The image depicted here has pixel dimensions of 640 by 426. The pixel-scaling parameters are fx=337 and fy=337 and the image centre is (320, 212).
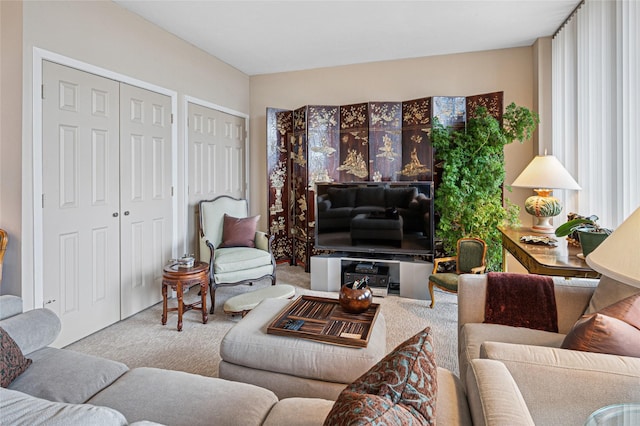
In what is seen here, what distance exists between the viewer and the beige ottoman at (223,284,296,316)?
296cm

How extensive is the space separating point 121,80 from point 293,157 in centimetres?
227

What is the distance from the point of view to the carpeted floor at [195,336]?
7.98 feet

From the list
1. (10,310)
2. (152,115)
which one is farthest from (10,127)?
(10,310)

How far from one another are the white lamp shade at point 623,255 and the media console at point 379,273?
2795mm

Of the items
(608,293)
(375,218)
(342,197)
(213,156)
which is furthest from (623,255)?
(213,156)

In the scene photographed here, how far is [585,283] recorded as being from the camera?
1965 millimetres

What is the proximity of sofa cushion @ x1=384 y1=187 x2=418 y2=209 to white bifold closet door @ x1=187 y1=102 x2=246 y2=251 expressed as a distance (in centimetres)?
219

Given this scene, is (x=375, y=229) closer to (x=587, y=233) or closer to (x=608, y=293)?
(x=587, y=233)

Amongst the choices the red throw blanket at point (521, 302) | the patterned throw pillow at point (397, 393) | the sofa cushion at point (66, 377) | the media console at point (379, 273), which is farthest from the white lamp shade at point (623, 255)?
the media console at point (379, 273)

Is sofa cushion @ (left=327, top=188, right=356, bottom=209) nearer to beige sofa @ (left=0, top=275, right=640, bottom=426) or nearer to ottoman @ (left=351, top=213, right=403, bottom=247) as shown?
ottoman @ (left=351, top=213, right=403, bottom=247)

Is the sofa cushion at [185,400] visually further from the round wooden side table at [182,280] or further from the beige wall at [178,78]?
the beige wall at [178,78]

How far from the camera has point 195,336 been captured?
9.26 feet

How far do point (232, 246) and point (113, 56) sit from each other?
7.24ft

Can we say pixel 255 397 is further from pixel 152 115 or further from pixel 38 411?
pixel 152 115
